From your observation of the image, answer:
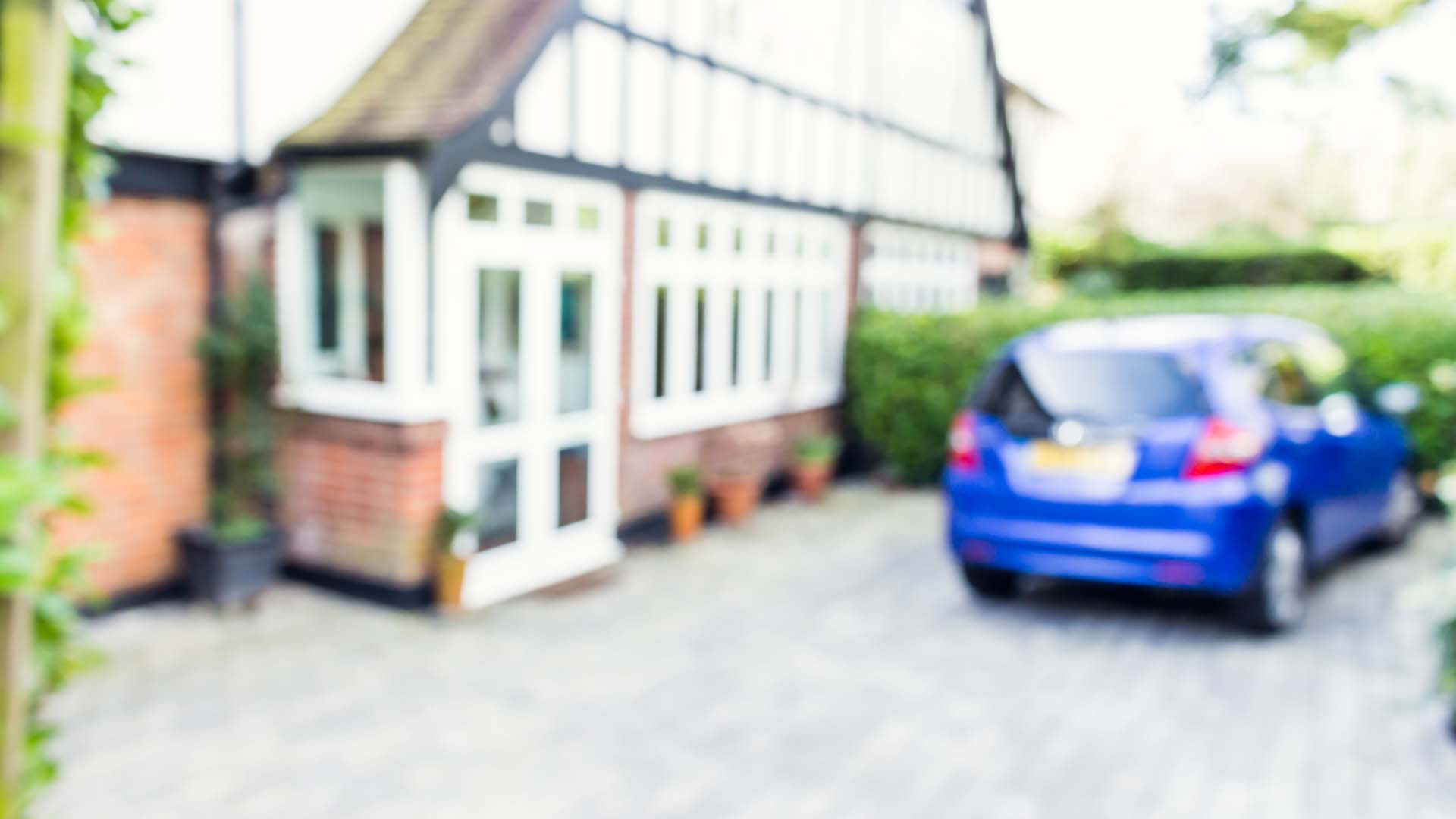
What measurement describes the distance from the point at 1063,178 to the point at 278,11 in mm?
28766

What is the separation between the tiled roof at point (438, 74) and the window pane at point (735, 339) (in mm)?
3441

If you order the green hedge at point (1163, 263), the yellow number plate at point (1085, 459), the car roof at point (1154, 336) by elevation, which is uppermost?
the green hedge at point (1163, 263)

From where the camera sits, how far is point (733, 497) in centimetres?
924

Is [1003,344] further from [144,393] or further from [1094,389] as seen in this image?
[144,393]

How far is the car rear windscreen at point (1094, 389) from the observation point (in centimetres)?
599

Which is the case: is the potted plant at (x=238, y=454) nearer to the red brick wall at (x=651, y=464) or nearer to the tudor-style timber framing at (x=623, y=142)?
the tudor-style timber framing at (x=623, y=142)

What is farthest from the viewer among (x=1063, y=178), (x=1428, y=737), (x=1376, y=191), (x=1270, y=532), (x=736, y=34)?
(x=1376, y=191)

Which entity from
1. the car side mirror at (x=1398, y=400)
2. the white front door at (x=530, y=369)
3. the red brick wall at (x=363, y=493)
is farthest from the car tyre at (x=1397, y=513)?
the red brick wall at (x=363, y=493)

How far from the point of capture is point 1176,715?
5.16 meters

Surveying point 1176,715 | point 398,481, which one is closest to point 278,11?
point 398,481

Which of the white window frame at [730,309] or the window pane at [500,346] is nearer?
the window pane at [500,346]

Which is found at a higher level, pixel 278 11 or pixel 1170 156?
pixel 1170 156

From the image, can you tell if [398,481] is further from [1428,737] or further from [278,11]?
[1428,737]

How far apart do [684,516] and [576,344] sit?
5.36ft
